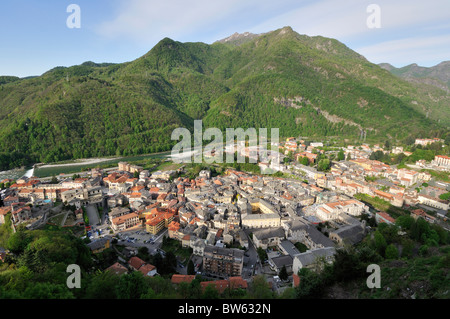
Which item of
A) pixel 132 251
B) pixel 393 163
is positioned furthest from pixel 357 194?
pixel 132 251

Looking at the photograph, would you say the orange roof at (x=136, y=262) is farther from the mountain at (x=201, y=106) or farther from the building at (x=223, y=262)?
the mountain at (x=201, y=106)

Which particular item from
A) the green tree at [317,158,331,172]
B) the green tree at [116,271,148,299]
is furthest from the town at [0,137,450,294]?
the green tree at [116,271,148,299]

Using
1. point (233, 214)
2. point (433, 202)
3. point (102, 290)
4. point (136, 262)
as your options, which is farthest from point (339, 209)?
point (102, 290)

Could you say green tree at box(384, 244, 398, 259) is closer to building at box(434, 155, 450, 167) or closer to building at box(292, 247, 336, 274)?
building at box(292, 247, 336, 274)

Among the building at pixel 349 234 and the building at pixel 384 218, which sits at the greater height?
the building at pixel 384 218

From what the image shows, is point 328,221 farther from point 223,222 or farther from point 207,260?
point 207,260

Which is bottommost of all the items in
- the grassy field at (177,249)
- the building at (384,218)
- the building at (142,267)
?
the grassy field at (177,249)

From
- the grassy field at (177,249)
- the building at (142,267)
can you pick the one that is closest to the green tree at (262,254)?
the grassy field at (177,249)
